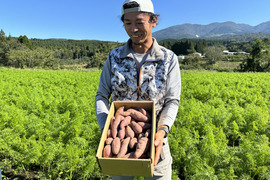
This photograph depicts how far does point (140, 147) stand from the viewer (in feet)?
4.82

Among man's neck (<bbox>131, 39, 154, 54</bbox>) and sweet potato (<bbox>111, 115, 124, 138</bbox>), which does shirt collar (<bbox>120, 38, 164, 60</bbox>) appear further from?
sweet potato (<bbox>111, 115, 124, 138</bbox>)

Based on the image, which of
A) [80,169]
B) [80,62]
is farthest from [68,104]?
[80,62]

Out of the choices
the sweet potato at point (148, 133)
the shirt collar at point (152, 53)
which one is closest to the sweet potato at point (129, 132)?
the sweet potato at point (148, 133)

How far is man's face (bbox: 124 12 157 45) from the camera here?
1768mm

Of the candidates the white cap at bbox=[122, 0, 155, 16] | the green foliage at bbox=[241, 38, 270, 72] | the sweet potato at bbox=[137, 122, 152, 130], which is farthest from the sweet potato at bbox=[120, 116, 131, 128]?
the green foliage at bbox=[241, 38, 270, 72]

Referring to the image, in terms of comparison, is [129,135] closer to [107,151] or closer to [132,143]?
[132,143]

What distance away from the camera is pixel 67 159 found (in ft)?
12.8

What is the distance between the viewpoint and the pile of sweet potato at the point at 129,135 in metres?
1.49

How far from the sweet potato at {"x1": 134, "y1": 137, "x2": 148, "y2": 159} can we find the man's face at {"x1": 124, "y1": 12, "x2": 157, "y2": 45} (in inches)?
35.8

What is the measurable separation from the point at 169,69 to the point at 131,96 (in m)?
0.46

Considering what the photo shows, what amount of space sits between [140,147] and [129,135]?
19cm

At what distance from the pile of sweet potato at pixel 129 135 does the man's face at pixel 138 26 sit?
2.19ft

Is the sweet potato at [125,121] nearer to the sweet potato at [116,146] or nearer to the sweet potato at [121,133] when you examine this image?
the sweet potato at [121,133]

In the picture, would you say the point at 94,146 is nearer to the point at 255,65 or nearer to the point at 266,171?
the point at 266,171
